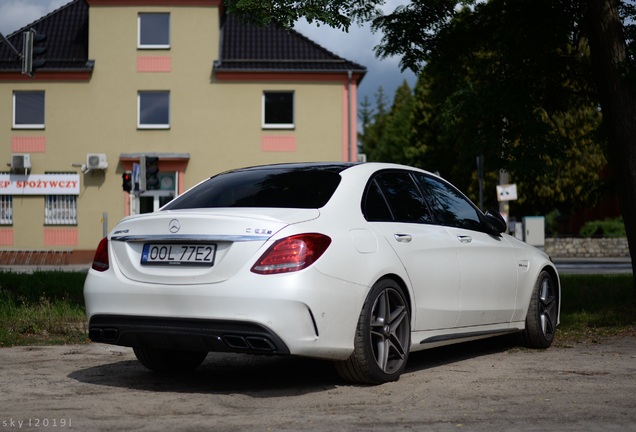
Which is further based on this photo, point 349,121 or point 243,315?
point 349,121

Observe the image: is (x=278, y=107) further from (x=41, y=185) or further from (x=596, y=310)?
(x=596, y=310)

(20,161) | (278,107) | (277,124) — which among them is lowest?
(20,161)

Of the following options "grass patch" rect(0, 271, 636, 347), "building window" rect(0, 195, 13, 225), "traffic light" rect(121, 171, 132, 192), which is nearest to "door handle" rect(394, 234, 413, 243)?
"grass patch" rect(0, 271, 636, 347)

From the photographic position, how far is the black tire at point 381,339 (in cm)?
618

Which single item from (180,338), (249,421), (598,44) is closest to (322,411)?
(249,421)

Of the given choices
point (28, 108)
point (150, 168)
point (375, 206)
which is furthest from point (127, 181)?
point (375, 206)

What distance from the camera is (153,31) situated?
3559 centimetres

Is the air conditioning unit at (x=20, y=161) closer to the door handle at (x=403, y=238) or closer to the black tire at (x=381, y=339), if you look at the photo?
the door handle at (x=403, y=238)

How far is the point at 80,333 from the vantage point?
971cm

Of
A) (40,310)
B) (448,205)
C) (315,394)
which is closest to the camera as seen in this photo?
(315,394)

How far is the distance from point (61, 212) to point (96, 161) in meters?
2.56

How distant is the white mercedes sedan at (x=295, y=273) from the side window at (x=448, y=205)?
0.03m

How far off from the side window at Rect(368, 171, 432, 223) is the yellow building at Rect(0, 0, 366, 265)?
28088 millimetres

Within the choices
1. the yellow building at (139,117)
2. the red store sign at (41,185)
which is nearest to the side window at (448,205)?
the yellow building at (139,117)
